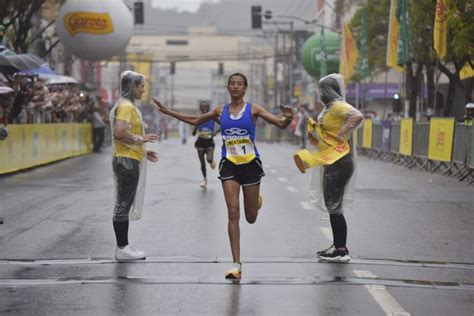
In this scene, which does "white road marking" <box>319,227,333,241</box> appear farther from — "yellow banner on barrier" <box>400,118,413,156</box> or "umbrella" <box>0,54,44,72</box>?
"yellow banner on barrier" <box>400,118,413,156</box>

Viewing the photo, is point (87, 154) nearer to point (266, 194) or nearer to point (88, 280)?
point (266, 194)

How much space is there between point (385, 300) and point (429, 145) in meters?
20.6

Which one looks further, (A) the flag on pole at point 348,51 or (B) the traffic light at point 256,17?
(B) the traffic light at point 256,17

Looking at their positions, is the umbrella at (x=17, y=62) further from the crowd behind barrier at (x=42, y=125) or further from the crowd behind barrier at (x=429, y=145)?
the crowd behind barrier at (x=429, y=145)

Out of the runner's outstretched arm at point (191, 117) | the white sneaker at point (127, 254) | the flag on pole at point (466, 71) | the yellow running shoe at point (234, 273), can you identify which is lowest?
the white sneaker at point (127, 254)

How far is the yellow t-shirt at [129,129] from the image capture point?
1075 centimetres

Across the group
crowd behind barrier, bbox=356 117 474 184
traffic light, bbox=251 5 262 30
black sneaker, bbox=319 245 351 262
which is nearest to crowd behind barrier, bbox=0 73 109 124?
traffic light, bbox=251 5 262 30

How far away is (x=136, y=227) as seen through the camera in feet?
45.1

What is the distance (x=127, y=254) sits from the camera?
1061 centimetres

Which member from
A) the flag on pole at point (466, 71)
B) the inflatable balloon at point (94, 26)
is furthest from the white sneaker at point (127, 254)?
the flag on pole at point (466, 71)

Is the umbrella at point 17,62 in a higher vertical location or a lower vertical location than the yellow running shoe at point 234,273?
higher

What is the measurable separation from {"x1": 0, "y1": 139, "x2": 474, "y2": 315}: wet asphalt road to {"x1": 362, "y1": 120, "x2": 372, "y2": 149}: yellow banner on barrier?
21465 millimetres

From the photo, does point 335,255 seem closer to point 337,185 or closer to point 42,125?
point 337,185

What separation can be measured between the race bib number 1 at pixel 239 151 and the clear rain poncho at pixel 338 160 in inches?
50.1
